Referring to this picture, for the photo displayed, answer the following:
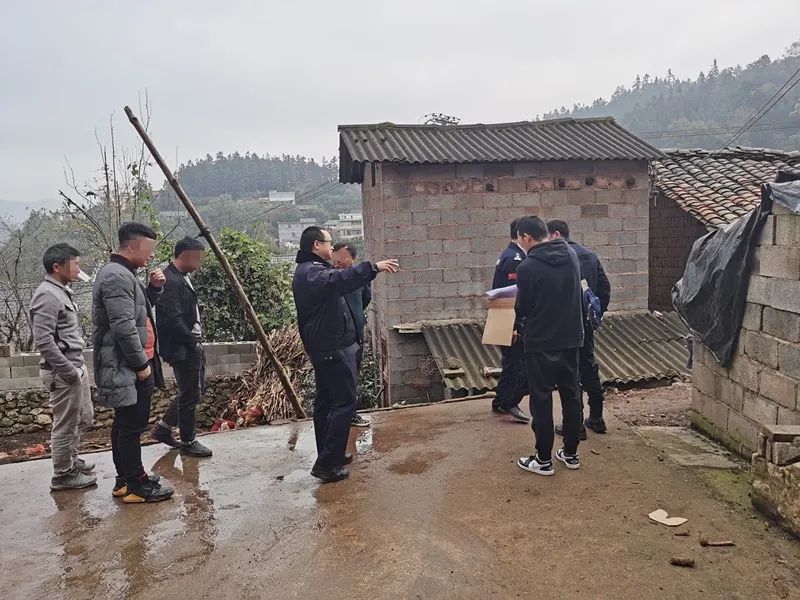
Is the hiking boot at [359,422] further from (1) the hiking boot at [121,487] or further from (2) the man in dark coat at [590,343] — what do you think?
(1) the hiking boot at [121,487]

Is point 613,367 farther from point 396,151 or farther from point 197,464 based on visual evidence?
point 197,464

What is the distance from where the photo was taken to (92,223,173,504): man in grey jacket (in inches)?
144

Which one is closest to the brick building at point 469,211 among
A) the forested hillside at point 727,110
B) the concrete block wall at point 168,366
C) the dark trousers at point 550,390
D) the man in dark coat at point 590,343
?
the concrete block wall at point 168,366

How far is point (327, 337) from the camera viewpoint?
399cm

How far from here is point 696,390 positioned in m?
5.27

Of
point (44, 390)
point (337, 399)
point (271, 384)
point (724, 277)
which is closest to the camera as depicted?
point (337, 399)

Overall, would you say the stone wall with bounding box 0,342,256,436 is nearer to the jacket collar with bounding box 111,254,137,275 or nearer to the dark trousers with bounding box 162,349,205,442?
the dark trousers with bounding box 162,349,205,442

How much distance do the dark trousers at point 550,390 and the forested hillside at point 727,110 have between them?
4150 cm

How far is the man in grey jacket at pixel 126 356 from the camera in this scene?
365 cm

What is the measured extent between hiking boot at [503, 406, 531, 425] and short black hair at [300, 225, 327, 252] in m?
2.45

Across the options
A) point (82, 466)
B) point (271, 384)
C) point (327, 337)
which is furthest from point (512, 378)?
point (271, 384)

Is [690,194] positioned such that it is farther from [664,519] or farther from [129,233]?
[129,233]

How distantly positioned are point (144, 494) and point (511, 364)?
9.91 ft

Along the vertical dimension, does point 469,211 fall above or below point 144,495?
above
